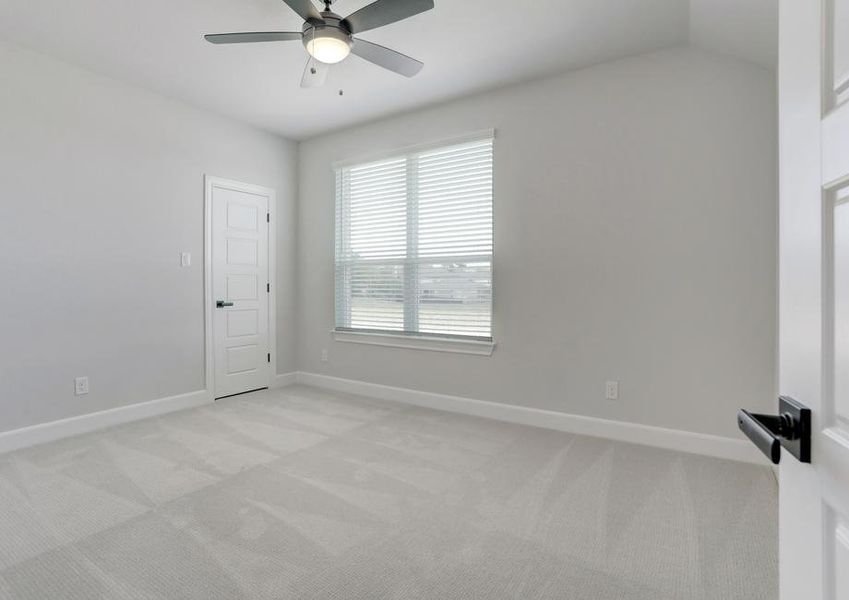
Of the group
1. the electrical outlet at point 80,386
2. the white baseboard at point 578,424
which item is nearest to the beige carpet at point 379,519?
the white baseboard at point 578,424

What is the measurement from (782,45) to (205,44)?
3382mm

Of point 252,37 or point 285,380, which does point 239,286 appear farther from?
point 252,37

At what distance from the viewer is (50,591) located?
1585mm

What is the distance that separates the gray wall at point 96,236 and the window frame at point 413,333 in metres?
1.22

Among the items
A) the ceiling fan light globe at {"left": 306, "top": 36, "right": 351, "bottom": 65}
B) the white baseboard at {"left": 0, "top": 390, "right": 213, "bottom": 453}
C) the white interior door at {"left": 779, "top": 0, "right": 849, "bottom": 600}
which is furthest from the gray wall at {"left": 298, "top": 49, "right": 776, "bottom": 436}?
the white interior door at {"left": 779, "top": 0, "right": 849, "bottom": 600}

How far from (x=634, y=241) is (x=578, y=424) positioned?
4.70 ft

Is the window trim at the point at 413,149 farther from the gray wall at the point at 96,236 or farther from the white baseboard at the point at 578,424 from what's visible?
the white baseboard at the point at 578,424

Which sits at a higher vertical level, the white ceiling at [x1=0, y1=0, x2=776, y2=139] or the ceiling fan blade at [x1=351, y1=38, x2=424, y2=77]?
the white ceiling at [x1=0, y1=0, x2=776, y2=139]

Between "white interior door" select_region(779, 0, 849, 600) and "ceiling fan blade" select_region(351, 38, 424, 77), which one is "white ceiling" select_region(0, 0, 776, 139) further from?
"white interior door" select_region(779, 0, 849, 600)

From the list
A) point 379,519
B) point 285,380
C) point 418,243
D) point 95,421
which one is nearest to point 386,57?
point 418,243

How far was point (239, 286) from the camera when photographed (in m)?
4.48

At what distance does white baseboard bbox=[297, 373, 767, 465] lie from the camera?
2.83m

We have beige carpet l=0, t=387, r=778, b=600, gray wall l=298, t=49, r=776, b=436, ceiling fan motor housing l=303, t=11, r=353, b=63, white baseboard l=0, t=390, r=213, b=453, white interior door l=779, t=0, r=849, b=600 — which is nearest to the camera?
white interior door l=779, t=0, r=849, b=600

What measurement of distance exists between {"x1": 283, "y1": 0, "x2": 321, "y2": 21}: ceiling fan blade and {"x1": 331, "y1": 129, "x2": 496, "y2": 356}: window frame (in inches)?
70.8
